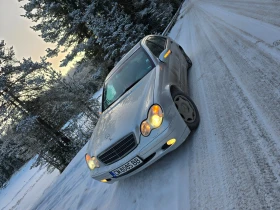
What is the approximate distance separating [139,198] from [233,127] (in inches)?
73.2

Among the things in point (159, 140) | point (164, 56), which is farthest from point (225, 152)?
point (164, 56)

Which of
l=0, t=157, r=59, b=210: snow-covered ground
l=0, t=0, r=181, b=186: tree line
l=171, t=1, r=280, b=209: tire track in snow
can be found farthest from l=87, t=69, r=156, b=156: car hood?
l=0, t=0, r=181, b=186: tree line

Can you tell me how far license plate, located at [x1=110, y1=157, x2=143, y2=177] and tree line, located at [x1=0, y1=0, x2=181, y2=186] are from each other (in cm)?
1235

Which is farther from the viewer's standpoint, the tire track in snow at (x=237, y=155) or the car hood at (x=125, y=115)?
the car hood at (x=125, y=115)

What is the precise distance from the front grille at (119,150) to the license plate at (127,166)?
0.15 meters

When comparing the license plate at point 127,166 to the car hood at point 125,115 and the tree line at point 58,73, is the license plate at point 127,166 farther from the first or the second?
Answer: the tree line at point 58,73

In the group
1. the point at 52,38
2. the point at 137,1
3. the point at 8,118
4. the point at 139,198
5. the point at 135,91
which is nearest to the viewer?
the point at 139,198

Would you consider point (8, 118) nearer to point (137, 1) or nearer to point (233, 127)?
point (137, 1)

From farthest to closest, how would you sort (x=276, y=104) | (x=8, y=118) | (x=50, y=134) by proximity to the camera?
1. (x=50, y=134)
2. (x=8, y=118)
3. (x=276, y=104)

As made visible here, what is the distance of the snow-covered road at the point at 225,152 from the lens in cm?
257

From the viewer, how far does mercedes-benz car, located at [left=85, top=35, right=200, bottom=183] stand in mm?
3516

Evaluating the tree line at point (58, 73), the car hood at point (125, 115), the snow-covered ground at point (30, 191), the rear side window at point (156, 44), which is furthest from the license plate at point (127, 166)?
the tree line at point (58, 73)

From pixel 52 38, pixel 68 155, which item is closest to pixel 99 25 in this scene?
pixel 52 38

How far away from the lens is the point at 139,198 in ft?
12.2
